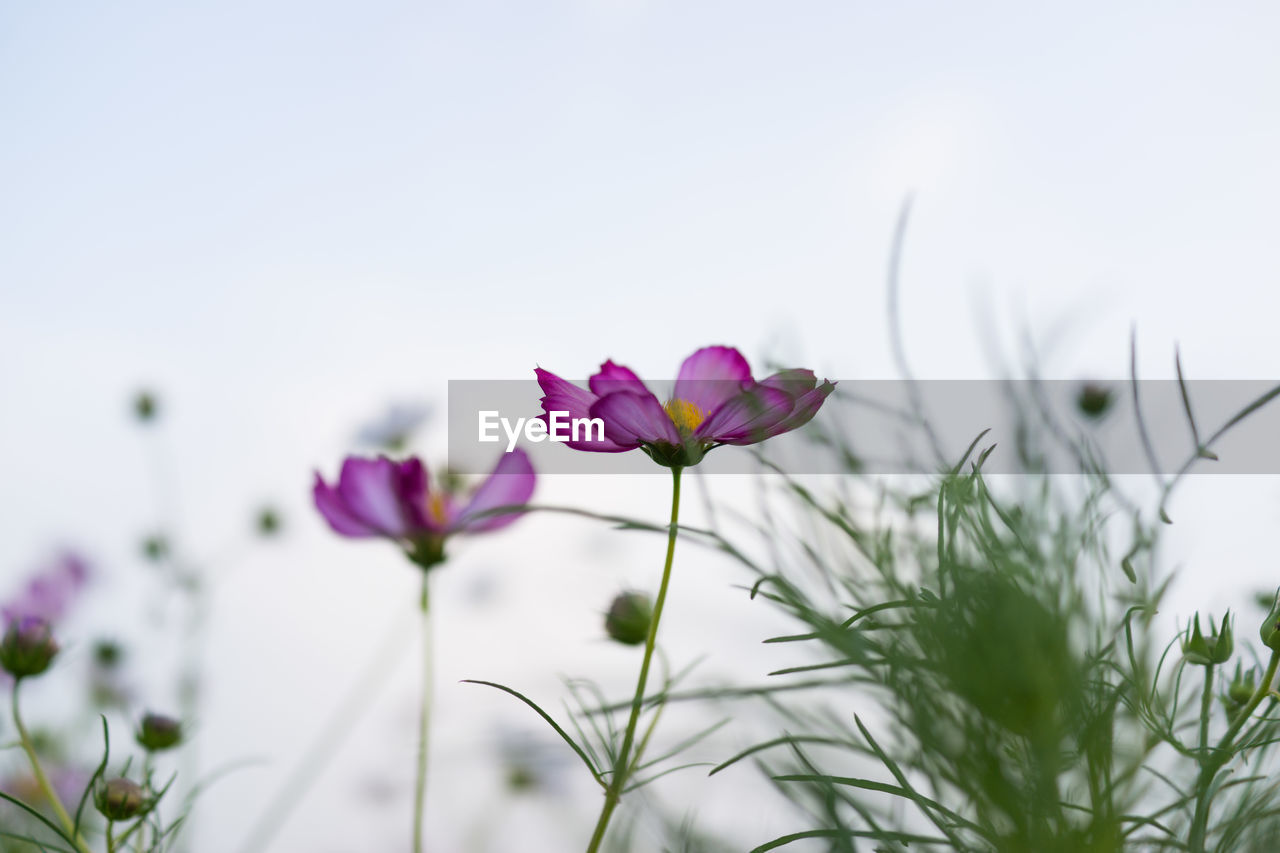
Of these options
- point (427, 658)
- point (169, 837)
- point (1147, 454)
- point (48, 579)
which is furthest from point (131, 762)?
point (48, 579)

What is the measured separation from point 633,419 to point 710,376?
0.21 feet

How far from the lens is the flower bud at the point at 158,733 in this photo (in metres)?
0.37

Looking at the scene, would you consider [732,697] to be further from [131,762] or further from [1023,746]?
[131,762]

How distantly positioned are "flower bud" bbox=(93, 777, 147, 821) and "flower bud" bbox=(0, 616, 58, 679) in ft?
0.33

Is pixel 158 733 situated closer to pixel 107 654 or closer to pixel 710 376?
pixel 710 376

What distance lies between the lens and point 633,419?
27cm

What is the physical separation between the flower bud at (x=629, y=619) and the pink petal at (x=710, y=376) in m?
0.07

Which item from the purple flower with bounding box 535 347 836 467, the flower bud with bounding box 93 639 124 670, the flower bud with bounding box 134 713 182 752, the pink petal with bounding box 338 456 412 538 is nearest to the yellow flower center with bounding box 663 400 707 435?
the purple flower with bounding box 535 347 836 467

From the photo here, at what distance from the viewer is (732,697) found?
237 mm

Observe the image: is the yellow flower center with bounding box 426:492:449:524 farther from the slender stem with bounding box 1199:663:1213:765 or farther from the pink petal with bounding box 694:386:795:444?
the slender stem with bounding box 1199:663:1213:765

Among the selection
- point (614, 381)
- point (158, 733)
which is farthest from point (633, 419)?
point (158, 733)

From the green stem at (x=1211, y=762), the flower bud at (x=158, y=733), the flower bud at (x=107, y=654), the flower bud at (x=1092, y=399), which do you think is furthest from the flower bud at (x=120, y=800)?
the flower bud at (x=107, y=654)

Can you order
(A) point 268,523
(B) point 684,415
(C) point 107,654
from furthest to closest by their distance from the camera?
(A) point 268,523 → (C) point 107,654 → (B) point 684,415

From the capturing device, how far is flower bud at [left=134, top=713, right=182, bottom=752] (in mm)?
375
